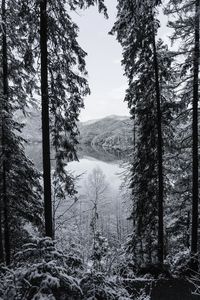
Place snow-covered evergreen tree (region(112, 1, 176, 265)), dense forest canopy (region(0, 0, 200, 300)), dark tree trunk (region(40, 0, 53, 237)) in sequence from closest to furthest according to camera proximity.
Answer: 1. dense forest canopy (region(0, 0, 200, 300))
2. dark tree trunk (region(40, 0, 53, 237))
3. snow-covered evergreen tree (region(112, 1, 176, 265))

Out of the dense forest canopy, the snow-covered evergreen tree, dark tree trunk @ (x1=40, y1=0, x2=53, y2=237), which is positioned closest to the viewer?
the dense forest canopy

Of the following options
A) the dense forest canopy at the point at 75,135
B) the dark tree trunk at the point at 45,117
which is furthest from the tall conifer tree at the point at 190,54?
the dark tree trunk at the point at 45,117

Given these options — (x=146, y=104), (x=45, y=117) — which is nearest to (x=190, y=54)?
(x=146, y=104)

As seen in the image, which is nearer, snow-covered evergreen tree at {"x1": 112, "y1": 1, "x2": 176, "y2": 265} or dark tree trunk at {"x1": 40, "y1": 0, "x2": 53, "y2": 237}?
dark tree trunk at {"x1": 40, "y1": 0, "x2": 53, "y2": 237}

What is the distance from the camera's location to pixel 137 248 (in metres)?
15.6

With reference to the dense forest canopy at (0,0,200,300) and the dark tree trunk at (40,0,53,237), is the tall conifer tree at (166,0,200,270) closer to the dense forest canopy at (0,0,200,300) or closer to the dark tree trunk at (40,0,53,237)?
the dense forest canopy at (0,0,200,300)

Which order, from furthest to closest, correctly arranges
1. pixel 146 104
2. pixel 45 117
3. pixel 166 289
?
1. pixel 146 104
2. pixel 166 289
3. pixel 45 117

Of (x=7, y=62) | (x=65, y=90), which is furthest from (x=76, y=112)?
(x=7, y=62)

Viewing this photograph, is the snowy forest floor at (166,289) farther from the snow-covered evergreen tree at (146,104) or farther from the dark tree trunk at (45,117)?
the dark tree trunk at (45,117)

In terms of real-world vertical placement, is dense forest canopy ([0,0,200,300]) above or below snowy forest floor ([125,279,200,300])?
above

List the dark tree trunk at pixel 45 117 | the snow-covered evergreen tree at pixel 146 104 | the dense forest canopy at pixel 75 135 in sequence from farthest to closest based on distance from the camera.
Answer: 1. the snow-covered evergreen tree at pixel 146 104
2. the dark tree trunk at pixel 45 117
3. the dense forest canopy at pixel 75 135

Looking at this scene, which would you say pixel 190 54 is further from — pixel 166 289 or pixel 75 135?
pixel 166 289

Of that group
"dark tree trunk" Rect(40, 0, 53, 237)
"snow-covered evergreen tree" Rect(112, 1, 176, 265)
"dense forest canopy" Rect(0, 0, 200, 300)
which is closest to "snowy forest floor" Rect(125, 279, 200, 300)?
"dense forest canopy" Rect(0, 0, 200, 300)

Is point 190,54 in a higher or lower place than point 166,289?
higher
